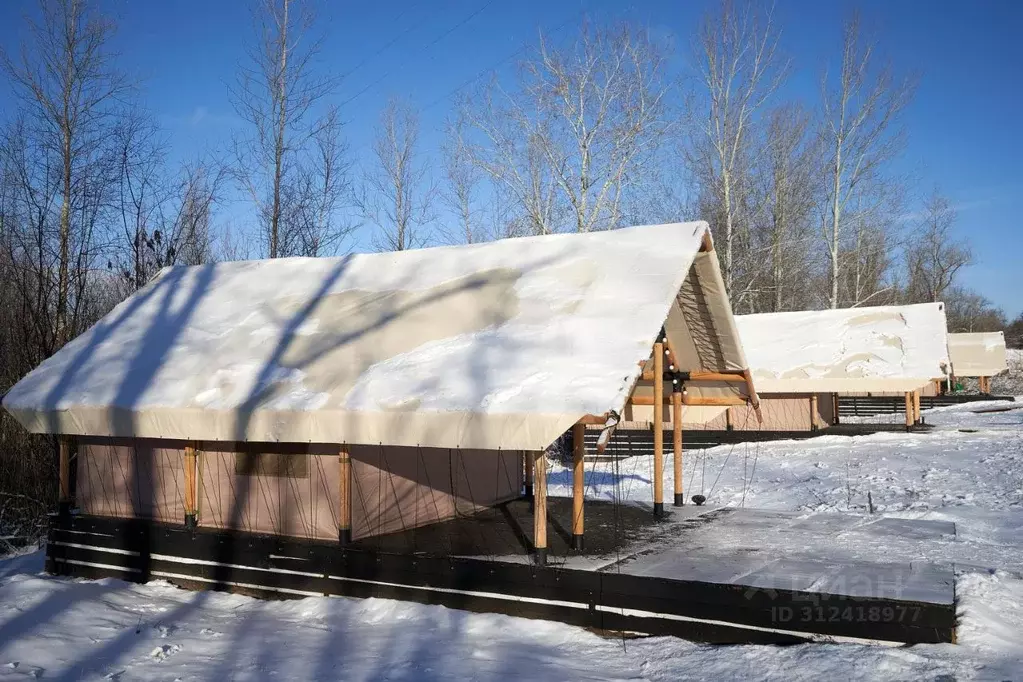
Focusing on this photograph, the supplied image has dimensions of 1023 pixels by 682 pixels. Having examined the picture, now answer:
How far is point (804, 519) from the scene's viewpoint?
35.9 ft

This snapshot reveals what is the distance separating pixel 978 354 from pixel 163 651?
48.2 m

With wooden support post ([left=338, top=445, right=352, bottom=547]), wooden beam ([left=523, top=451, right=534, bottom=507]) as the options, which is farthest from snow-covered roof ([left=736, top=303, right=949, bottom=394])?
wooden support post ([left=338, top=445, right=352, bottom=547])

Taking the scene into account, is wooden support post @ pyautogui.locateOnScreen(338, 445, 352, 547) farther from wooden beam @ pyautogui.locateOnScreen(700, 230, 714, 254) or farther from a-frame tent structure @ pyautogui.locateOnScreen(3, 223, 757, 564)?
wooden beam @ pyautogui.locateOnScreen(700, 230, 714, 254)

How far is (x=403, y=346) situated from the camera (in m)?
9.20

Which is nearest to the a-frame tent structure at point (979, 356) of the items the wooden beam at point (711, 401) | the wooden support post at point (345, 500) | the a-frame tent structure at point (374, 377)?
the wooden beam at point (711, 401)

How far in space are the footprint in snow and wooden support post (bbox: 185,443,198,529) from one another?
8.61 ft

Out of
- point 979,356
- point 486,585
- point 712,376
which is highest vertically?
point 979,356

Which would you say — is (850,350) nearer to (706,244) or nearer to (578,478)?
(706,244)

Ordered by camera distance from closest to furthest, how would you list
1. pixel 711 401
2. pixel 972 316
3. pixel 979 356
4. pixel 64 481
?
pixel 64 481
pixel 711 401
pixel 979 356
pixel 972 316

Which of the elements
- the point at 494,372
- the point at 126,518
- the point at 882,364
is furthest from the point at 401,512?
the point at 882,364

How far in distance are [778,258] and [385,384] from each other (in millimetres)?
30036

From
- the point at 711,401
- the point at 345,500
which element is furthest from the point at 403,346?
the point at 711,401

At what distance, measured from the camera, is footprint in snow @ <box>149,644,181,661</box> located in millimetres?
7355

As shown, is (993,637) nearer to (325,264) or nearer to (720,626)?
(720,626)
